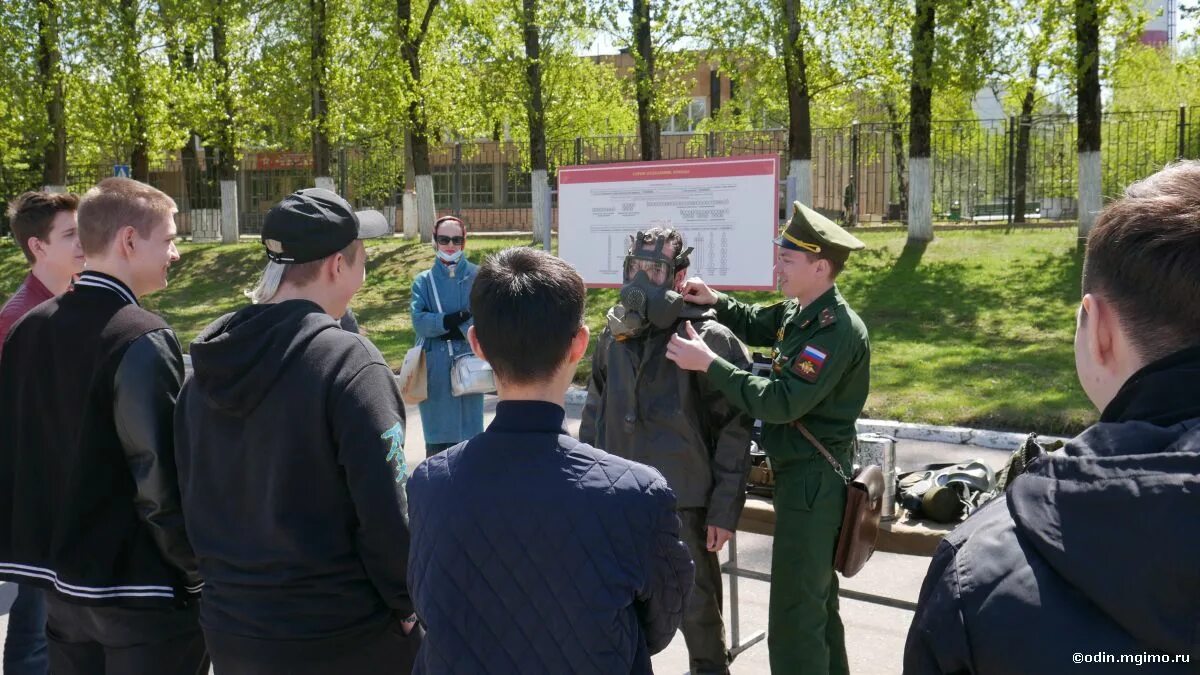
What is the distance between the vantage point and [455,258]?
21.6 ft

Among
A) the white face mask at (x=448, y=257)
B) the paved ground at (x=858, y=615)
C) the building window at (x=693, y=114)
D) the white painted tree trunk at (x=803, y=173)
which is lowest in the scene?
the paved ground at (x=858, y=615)

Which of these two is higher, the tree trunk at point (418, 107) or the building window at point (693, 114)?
the building window at point (693, 114)

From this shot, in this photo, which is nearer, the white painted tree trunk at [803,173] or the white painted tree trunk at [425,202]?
the white painted tree trunk at [803,173]

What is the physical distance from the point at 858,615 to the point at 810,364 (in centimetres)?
216

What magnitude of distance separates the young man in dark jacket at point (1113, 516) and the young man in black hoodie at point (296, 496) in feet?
4.66

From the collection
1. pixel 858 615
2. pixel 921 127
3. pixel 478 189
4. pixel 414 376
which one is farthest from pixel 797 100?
pixel 478 189

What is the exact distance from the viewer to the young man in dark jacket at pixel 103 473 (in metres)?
2.79

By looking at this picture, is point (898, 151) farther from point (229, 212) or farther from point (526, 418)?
point (526, 418)

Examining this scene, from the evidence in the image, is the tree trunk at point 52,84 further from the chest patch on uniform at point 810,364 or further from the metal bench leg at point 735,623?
the chest patch on uniform at point 810,364

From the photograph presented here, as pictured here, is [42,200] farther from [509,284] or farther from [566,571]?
[566,571]

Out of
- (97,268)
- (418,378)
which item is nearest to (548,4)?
(418,378)

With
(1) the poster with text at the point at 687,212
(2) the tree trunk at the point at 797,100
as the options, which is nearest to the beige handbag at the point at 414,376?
(1) the poster with text at the point at 687,212

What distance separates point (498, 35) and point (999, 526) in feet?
67.3

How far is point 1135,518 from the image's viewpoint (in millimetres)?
1191
